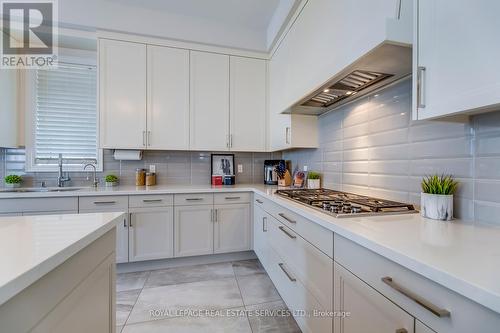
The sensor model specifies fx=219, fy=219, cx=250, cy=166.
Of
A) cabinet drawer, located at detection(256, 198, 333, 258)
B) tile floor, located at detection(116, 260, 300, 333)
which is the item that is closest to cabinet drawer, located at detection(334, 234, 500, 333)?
cabinet drawer, located at detection(256, 198, 333, 258)

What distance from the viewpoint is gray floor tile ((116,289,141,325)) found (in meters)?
1.61

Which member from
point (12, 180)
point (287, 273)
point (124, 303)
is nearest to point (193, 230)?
point (124, 303)

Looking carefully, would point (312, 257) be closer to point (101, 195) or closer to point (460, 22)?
point (460, 22)

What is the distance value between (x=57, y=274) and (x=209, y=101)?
7.64 feet

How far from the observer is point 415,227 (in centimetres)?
90

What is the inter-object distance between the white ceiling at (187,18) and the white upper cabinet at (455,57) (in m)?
1.51

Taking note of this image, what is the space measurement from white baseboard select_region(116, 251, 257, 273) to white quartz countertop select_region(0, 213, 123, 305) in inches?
64.1

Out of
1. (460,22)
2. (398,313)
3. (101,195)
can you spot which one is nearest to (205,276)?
(101,195)

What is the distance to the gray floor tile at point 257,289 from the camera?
1.84 meters

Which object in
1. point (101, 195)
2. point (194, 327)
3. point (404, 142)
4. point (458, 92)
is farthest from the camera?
point (101, 195)

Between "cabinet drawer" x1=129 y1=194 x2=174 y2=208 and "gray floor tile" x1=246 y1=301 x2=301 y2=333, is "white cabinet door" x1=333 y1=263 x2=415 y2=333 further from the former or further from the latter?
"cabinet drawer" x1=129 y1=194 x2=174 y2=208

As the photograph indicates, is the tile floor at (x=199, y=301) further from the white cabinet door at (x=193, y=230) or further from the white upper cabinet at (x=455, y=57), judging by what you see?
the white upper cabinet at (x=455, y=57)

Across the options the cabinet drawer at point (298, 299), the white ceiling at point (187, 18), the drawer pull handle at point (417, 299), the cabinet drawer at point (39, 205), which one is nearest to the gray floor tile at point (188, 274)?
the cabinet drawer at point (298, 299)

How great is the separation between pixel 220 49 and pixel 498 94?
261 cm
